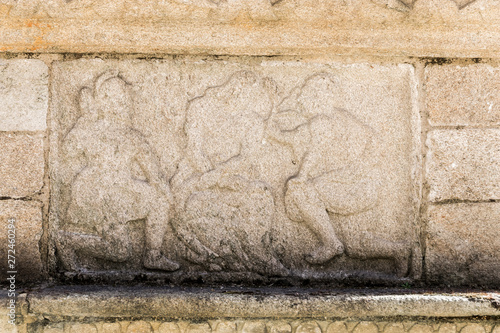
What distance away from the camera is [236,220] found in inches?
104

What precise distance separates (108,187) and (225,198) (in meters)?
0.65

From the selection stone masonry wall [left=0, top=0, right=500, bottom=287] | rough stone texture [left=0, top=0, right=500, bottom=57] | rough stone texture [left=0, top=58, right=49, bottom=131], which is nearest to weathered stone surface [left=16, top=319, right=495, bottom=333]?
stone masonry wall [left=0, top=0, right=500, bottom=287]

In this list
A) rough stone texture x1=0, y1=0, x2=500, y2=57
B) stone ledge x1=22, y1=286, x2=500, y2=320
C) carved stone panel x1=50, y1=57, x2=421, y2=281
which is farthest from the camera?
carved stone panel x1=50, y1=57, x2=421, y2=281

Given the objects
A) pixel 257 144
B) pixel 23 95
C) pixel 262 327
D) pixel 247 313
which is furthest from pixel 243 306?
pixel 23 95

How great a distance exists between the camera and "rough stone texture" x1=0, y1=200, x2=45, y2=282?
259cm

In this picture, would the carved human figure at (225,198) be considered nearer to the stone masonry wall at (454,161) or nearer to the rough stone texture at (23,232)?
the stone masonry wall at (454,161)

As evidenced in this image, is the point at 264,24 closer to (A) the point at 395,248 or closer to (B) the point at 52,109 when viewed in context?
(B) the point at 52,109

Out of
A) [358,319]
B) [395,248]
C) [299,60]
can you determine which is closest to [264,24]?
[299,60]

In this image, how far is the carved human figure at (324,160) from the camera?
264 centimetres

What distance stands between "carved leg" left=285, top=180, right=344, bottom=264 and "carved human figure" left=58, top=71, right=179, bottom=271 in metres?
0.70

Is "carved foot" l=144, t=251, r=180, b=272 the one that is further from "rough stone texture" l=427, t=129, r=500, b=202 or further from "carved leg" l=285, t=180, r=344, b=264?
"rough stone texture" l=427, t=129, r=500, b=202

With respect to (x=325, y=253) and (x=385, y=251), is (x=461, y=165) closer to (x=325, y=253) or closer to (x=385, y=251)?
(x=385, y=251)

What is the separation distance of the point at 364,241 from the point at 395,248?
0.58ft

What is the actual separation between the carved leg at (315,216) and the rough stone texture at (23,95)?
145cm
